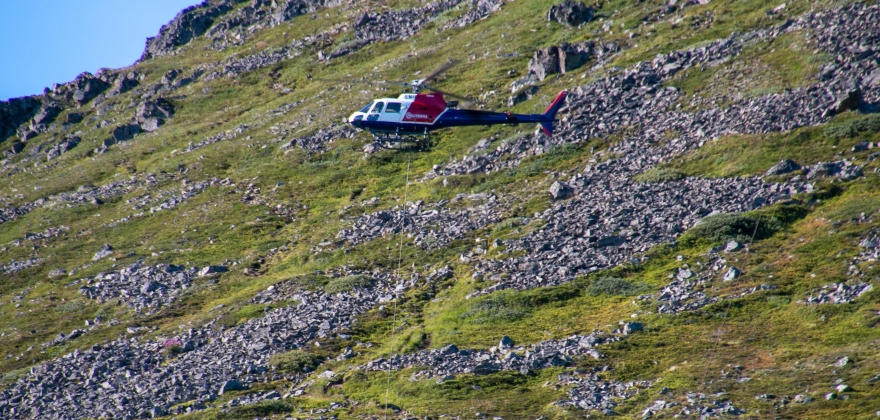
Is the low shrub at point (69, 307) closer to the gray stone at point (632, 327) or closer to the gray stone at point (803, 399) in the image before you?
the gray stone at point (632, 327)

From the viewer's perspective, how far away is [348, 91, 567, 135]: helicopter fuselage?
41469 mm

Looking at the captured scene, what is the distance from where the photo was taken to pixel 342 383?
1339 inches

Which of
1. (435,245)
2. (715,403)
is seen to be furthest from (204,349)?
(715,403)

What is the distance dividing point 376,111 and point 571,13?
4003 centimetres

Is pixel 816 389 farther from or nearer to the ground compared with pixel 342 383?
nearer to the ground

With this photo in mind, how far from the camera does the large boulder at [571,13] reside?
7475cm

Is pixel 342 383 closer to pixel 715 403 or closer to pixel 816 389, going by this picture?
pixel 715 403

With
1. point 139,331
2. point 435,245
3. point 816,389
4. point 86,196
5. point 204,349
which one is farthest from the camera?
point 86,196

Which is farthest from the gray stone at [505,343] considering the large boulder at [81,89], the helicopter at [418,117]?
the large boulder at [81,89]

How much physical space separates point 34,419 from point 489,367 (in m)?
19.8

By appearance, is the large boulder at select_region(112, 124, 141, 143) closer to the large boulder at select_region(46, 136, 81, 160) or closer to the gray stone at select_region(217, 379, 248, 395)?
the large boulder at select_region(46, 136, 81, 160)

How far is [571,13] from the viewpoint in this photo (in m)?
75.4

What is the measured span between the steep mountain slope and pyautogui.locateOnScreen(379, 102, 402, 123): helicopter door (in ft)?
28.1

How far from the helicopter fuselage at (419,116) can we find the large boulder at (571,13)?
3587 centimetres
